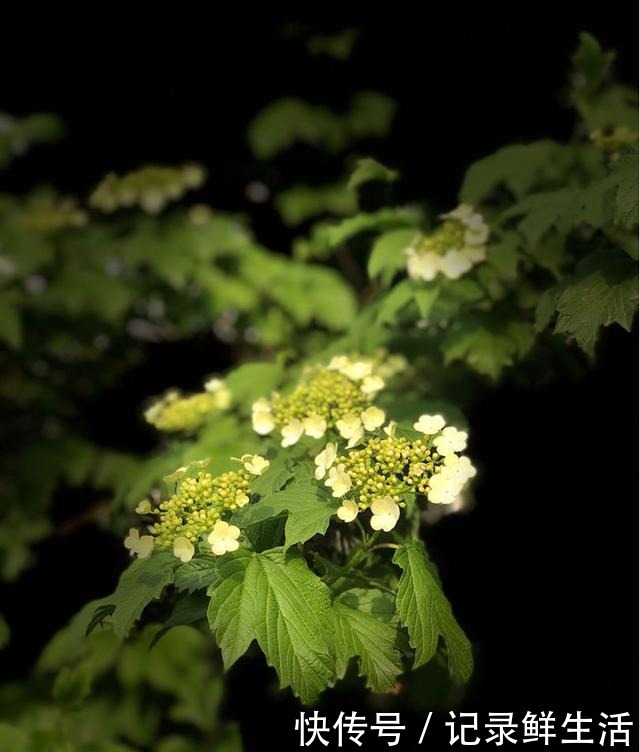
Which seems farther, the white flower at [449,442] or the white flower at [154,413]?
the white flower at [154,413]

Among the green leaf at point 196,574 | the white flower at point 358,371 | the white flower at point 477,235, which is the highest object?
the white flower at point 477,235

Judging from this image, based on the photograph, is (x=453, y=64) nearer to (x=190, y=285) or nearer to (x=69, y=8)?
(x=190, y=285)

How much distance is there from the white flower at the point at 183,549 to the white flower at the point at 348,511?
0.88ft

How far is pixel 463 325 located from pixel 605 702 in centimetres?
163

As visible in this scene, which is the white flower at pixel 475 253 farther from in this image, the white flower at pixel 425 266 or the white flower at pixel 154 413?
the white flower at pixel 154 413

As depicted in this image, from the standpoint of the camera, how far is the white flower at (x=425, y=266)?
2.01 m

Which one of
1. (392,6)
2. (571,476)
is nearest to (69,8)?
(392,6)

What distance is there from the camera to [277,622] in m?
1.30

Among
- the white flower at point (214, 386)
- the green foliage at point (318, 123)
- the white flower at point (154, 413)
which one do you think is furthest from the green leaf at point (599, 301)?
the green foliage at point (318, 123)

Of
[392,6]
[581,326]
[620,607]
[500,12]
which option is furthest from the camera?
[392,6]

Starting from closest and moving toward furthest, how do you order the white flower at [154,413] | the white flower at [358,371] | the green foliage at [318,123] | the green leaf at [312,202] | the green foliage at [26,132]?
the white flower at [358,371] < the white flower at [154,413] < the green foliage at [26,132] < the green foliage at [318,123] < the green leaf at [312,202]

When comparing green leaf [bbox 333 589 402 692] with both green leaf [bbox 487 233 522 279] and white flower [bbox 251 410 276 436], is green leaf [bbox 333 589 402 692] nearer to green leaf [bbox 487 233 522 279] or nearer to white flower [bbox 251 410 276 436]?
white flower [bbox 251 410 276 436]

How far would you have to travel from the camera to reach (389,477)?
4.59 feet

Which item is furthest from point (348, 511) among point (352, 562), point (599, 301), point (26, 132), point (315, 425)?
point (26, 132)
